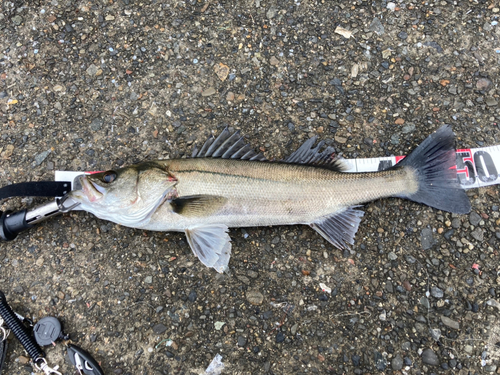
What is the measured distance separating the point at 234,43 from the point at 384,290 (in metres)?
3.26

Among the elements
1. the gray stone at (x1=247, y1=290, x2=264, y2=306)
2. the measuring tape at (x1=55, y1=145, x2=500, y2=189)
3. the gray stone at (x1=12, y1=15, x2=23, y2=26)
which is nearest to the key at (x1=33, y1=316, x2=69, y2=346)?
the measuring tape at (x1=55, y1=145, x2=500, y2=189)

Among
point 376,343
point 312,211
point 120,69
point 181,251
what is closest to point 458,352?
point 376,343

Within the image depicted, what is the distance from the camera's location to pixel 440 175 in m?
3.33

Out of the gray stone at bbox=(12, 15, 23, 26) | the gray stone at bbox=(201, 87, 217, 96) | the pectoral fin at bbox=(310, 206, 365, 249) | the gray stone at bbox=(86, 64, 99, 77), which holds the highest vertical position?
the gray stone at bbox=(12, 15, 23, 26)

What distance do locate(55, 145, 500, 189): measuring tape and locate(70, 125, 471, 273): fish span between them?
0.26m

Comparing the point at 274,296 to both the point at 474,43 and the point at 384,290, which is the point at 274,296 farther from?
the point at 474,43

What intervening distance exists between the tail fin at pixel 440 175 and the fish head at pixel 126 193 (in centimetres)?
250

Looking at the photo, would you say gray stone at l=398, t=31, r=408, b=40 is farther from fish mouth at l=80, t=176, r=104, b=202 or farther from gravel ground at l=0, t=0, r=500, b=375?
fish mouth at l=80, t=176, r=104, b=202

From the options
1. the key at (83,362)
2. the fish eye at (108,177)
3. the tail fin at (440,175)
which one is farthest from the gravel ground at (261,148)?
the fish eye at (108,177)

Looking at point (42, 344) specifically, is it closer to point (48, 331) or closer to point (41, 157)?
point (48, 331)

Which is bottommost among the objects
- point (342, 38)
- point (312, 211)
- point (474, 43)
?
point (312, 211)

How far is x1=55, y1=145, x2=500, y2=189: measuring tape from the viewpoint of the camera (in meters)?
3.55

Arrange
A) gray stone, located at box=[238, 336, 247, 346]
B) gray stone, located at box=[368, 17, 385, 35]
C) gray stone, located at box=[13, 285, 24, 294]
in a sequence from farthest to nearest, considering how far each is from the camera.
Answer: gray stone, located at box=[368, 17, 385, 35], gray stone, located at box=[13, 285, 24, 294], gray stone, located at box=[238, 336, 247, 346]

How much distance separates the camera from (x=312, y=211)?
3.29m
